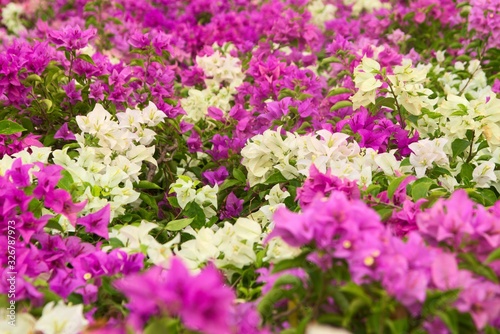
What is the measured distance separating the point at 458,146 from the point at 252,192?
25.0 inches

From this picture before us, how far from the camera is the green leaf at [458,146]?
176 centimetres

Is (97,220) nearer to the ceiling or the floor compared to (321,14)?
nearer to the ceiling

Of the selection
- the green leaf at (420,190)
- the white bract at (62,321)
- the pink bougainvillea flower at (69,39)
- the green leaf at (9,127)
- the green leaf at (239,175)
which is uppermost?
the pink bougainvillea flower at (69,39)

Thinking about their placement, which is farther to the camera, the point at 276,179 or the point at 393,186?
the point at 276,179

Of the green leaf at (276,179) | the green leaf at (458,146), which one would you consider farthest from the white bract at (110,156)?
the green leaf at (458,146)

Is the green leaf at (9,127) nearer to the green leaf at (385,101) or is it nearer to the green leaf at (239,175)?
the green leaf at (239,175)

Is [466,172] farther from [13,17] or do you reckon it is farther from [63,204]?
[13,17]

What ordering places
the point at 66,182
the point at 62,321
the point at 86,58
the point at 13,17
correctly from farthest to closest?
the point at 13,17, the point at 86,58, the point at 66,182, the point at 62,321

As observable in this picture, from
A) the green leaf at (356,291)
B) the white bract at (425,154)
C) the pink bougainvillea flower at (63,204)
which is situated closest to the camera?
the green leaf at (356,291)

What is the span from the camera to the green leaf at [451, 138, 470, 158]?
5.79ft

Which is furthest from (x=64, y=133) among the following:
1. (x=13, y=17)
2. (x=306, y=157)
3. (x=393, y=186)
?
(x=13, y=17)

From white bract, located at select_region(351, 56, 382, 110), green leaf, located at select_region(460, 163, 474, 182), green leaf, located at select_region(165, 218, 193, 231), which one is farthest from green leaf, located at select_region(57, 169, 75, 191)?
green leaf, located at select_region(460, 163, 474, 182)

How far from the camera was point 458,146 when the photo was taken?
1.77m

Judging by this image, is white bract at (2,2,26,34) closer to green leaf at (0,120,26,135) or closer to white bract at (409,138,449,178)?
green leaf at (0,120,26,135)
